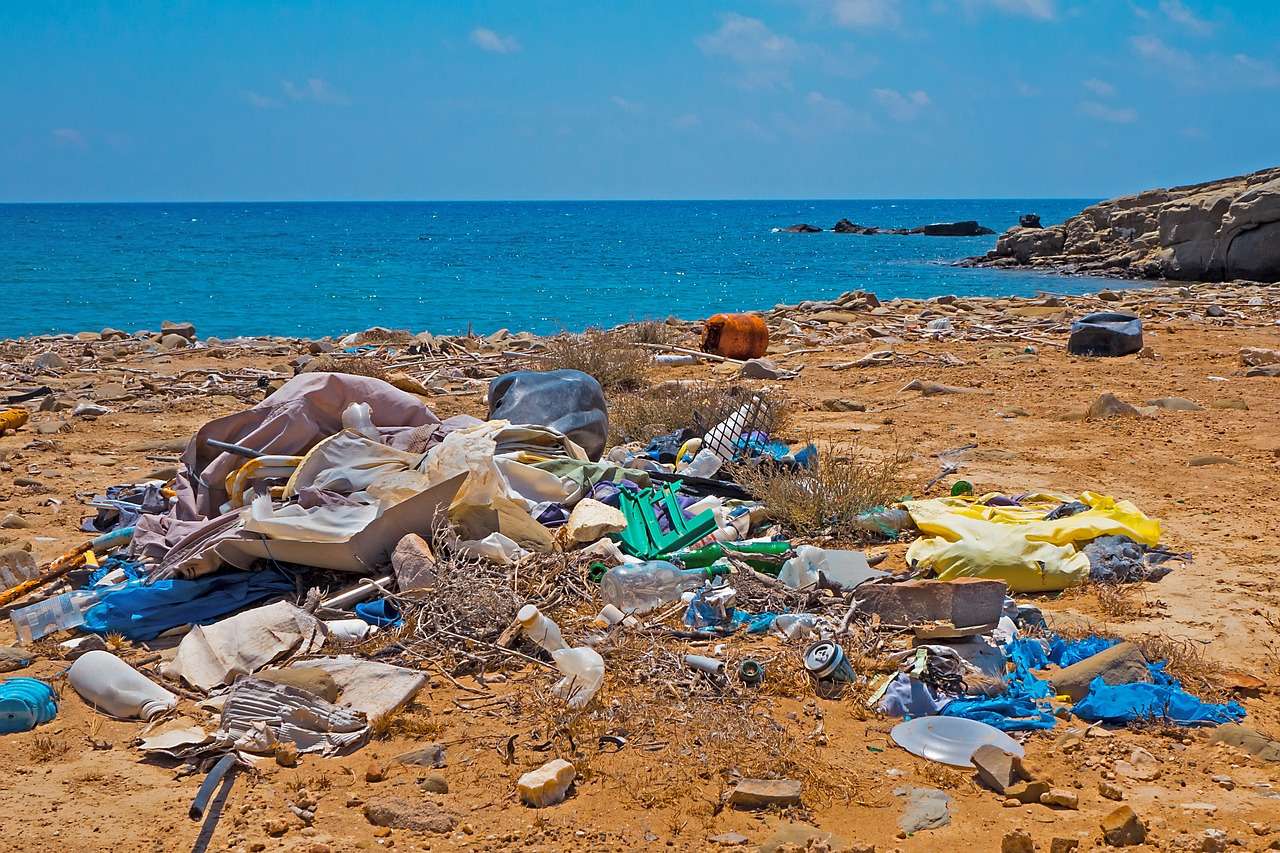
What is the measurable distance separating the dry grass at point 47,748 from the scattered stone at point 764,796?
200 cm

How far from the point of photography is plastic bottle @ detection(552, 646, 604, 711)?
11.6ft

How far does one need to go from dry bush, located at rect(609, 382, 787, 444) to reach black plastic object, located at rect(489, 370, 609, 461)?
739mm

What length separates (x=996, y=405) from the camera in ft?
29.5

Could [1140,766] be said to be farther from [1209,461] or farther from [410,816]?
[1209,461]

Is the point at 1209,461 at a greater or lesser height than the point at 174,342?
greater

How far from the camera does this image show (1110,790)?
3.03m

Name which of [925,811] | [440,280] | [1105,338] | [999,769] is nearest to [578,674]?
[925,811]

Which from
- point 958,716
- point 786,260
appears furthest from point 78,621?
point 786,260

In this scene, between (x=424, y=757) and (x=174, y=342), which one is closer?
(x=424, y=757)

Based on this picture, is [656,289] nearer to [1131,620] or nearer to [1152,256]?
[1152,256]

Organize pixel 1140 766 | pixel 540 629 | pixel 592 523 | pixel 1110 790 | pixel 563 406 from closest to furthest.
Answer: pixel 1110 790, pixel 1140 766, pixel 540 629, pixel 592 523, pixel 563 406

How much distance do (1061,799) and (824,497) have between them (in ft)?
8.37

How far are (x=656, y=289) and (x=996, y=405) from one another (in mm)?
23981

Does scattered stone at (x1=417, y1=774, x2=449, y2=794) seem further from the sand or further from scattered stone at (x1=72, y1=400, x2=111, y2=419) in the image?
scattered stone at (x1=72, y1=400, x2=111, y2=419)
